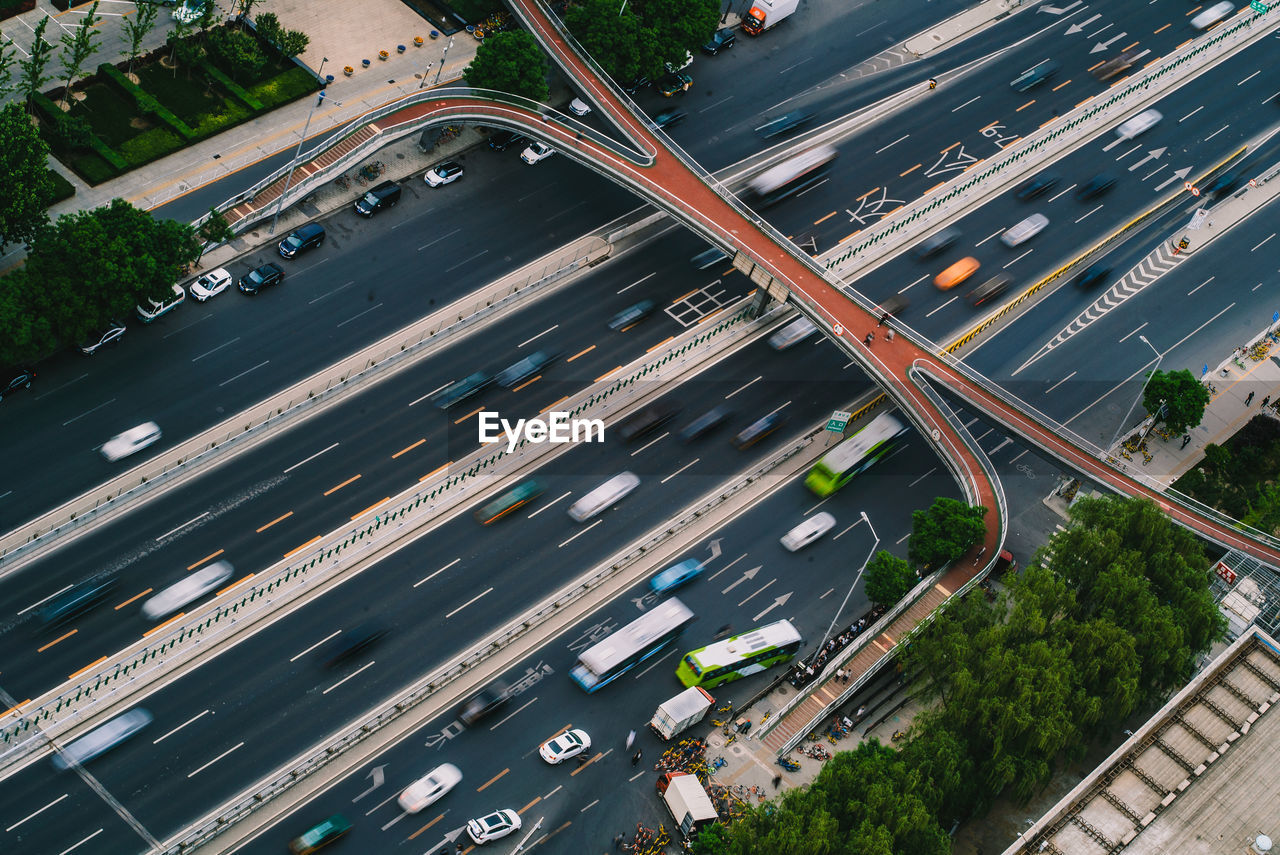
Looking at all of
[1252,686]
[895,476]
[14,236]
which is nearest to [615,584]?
[895,476]

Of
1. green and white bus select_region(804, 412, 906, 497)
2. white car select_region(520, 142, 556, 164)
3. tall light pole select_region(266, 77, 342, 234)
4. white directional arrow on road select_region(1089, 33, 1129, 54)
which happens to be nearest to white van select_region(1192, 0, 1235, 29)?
white directional arrow on road select_region(1089, 33, 1129, 54)

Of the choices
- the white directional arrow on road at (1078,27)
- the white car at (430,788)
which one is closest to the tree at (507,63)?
the white car at (430,788)

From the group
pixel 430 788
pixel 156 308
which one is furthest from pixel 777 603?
pixel 156 308

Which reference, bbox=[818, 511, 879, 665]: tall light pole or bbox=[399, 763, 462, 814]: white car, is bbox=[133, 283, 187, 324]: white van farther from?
bbox=[818, 511, 879, 665]: tall light pole

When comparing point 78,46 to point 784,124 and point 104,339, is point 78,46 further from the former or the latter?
point 784,124

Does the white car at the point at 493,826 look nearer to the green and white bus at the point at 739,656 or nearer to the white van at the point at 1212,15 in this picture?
the green and white bus at the point at 739,656

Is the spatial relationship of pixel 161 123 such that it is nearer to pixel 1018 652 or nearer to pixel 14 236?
pixel 14 236
